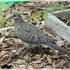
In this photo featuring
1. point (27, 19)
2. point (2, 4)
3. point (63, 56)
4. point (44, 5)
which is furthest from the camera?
point (44, 5)

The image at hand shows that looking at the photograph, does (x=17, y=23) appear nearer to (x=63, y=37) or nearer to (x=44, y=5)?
(x=63, y=37)

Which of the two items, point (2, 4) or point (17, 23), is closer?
point (17, 23)

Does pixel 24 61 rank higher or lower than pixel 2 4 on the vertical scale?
lower

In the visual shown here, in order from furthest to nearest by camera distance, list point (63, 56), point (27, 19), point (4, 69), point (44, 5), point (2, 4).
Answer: point (44, 5)
point (27, 19)
point (2, 4)
point (63, 56)
point (4, 69)

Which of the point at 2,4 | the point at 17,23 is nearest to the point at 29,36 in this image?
the point at 17,23

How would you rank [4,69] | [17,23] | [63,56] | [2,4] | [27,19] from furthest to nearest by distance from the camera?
1. [27,19]
2. [2,4]
3. [17,23]
4. [63,56]
5. [4,69]

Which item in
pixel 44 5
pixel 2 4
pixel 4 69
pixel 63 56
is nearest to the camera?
pixel 4 69

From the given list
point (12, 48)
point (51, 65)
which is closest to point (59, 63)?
point (51, 65)

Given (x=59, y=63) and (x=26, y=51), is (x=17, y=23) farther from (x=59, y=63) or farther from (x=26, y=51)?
(x=59, y=63)

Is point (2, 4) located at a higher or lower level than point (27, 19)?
higher
